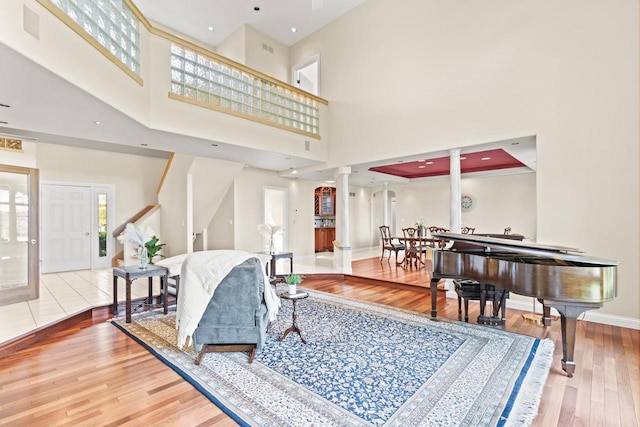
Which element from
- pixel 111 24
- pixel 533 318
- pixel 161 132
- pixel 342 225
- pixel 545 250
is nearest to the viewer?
pixel 545 250

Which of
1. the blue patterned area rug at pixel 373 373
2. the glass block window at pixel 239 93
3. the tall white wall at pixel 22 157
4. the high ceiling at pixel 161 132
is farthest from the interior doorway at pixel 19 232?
the glass block window at pixel 239 93

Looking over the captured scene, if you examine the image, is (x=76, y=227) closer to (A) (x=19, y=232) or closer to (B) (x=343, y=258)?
(A) (x=19, y=232)

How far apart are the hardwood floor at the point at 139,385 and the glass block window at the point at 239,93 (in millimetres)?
3683

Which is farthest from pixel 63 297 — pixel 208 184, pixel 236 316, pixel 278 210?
pixel 278 210

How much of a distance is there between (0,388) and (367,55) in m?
7.23

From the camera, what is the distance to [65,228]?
22.9 ft

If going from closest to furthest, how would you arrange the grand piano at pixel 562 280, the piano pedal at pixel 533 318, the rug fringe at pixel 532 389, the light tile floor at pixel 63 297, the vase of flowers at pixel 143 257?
the rug fringe at pixel 532 389, the grand piano at pixel 562 280, the light tile floor at pixel 63 297, the piano pedal at pixel 533 318, the vase of flowers at pixel 143 257

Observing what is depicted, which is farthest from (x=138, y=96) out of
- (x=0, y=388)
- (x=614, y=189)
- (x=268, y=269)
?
(x=614, y=189)

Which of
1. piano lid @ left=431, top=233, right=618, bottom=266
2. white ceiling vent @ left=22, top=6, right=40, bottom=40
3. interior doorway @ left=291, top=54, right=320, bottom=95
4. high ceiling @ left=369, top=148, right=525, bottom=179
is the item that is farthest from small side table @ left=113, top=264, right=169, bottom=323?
interior doorway @ left=291, top=54, right=320, bottom=95

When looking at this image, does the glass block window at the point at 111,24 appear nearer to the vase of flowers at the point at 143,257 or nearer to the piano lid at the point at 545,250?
the vase of flowers at the point at 143,257

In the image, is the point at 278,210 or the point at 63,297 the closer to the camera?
the point at 63,297

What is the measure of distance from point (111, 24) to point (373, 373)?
186 inches

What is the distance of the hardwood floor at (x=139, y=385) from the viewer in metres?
2.08

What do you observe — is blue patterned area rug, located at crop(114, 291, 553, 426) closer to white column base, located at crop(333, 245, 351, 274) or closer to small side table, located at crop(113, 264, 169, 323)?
small side table, located at crop(113, 264, 169, 323)
